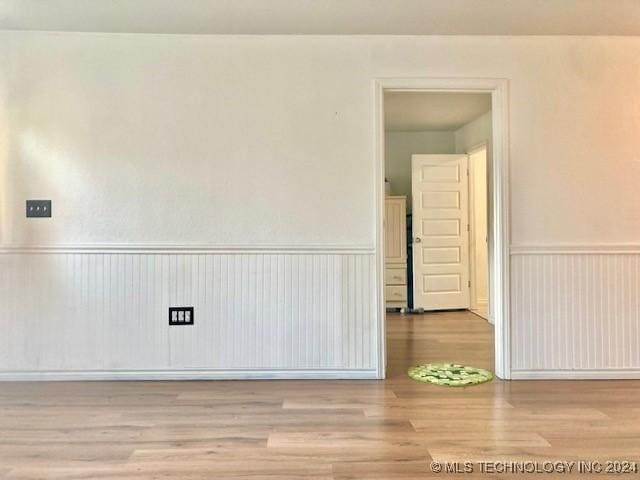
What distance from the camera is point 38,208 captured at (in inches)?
120

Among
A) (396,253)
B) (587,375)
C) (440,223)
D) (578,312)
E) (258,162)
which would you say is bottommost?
(587,375)

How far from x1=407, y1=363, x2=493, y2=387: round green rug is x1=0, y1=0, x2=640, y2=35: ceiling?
222cm

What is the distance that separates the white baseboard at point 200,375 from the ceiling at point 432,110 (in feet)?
7.95

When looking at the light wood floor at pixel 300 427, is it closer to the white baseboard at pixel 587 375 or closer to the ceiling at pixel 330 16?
the white baseboard at pixel 587 375

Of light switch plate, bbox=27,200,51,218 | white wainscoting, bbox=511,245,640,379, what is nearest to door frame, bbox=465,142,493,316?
white wainscoting, bbox=511,245,640,379

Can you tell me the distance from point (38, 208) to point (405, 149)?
4.48m

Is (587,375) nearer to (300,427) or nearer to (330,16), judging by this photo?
(300,427)

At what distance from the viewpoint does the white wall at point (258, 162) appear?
3066 mm

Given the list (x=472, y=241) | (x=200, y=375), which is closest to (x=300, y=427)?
(x=200, y=375)

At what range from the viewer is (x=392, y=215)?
233 inches

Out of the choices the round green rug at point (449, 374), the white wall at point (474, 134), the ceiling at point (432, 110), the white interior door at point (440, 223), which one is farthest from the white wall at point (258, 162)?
the white interior door at point (440, 223)

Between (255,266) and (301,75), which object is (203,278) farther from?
(301,75)

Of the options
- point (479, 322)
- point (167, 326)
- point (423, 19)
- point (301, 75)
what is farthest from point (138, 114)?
point (479, 322)

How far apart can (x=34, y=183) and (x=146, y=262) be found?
2.87 feet
